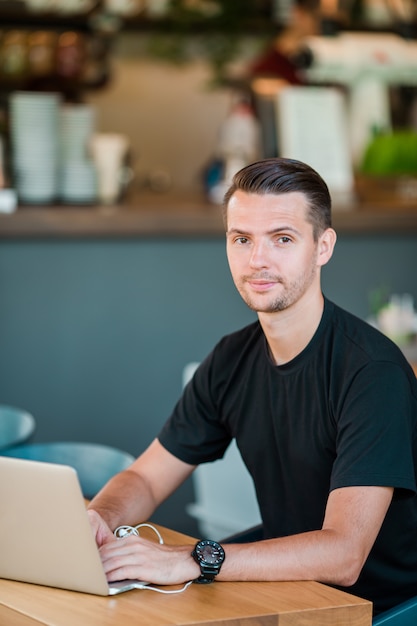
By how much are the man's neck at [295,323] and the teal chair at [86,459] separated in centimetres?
75

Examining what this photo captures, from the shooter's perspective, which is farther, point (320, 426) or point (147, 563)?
point (320, 426)

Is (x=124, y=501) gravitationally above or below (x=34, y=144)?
below

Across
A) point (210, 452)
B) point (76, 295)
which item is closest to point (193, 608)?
point (210, 452)

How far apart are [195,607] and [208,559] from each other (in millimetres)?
117

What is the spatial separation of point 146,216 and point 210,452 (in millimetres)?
1800

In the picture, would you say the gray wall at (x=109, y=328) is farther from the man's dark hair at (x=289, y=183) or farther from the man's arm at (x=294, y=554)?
the man's arm at (x=294, y=554)

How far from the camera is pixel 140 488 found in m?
2.13

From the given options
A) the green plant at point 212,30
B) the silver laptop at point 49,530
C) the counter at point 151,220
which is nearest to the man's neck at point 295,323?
the silver laptop at point 49,530

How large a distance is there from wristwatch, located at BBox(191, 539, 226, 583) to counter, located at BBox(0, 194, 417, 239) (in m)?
2.23

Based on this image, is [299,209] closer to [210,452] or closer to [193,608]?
[210,452]

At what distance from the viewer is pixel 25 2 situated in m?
5.84

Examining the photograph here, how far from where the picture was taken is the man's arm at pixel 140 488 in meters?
2.04

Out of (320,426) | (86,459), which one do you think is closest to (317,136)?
(86,459)

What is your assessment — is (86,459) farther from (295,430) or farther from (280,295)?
(280,295)
